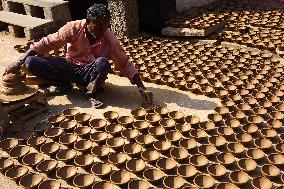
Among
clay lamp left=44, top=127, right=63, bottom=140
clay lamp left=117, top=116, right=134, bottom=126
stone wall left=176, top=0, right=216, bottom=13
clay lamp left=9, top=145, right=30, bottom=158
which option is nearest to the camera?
clay lamp left=9, top=145, right=30, bottom=158

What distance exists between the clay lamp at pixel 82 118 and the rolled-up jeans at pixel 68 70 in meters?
0.49

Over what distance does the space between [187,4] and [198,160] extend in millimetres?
6285

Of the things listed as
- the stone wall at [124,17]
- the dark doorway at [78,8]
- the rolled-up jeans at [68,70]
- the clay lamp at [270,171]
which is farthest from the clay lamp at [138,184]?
the dark doorway at [78,8]

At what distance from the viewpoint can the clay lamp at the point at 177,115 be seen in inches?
194

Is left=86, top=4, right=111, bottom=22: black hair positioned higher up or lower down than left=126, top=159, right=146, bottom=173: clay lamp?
higher up

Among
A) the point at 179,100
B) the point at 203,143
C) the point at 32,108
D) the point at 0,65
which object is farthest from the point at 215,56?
the point at 0,65

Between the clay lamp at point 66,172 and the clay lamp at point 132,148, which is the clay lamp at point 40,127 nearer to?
the clay lamp at point 66,172

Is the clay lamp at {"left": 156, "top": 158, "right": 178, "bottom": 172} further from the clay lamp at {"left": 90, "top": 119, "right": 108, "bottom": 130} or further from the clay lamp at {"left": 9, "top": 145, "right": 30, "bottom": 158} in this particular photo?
the clay lamp at {"left": 9, "top": 145, "right": 30, "bottom": 158}

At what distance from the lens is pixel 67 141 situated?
4527 millimetres

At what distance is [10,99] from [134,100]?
1818 millimetres

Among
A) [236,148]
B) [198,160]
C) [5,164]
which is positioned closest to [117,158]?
[198,160]

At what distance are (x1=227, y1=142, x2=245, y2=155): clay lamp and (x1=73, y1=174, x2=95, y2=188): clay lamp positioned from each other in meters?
1.62

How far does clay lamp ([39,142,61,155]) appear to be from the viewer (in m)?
4.35

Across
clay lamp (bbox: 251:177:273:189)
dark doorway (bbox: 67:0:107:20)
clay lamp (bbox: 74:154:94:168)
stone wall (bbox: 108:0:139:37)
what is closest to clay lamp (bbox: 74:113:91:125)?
clay lamp (bbox: 74:154:94:168)
